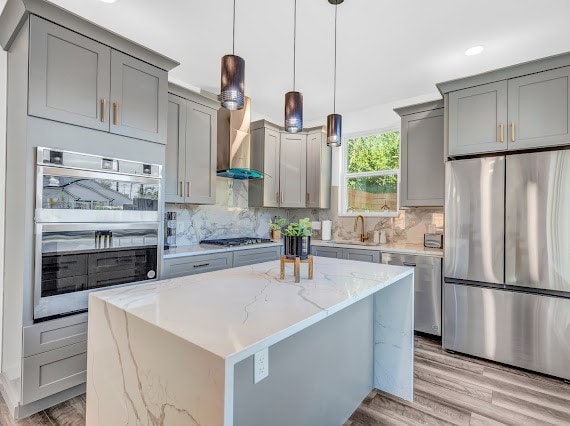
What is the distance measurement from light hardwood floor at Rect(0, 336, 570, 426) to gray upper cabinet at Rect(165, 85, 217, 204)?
1934 mm

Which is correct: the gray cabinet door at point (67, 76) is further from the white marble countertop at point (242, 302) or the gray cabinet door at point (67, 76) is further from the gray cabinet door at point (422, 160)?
the gray cabinet door at point (422, 160)

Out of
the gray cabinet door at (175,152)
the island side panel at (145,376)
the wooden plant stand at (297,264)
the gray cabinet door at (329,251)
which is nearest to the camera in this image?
the island side panel at (145,376)

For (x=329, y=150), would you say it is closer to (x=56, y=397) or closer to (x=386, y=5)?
(x=386, y=5)

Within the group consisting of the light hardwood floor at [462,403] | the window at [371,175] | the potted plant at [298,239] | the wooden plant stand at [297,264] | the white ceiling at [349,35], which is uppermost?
the white ceiling at [349,35]

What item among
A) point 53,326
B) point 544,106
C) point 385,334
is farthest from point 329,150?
point 53,326

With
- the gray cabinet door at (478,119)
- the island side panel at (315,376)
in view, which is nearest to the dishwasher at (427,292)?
the gray cabinet door at (478,119)

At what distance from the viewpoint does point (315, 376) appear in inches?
67.4

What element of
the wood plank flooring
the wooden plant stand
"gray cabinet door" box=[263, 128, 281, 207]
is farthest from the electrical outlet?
"gray cabinet door" box=[263, 128, 281, 207]

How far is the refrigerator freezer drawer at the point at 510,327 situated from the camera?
2.49 metres

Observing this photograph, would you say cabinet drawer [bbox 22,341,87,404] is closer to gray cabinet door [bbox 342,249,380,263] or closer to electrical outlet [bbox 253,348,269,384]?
electrical outlet [bbox 253,348,269,384]

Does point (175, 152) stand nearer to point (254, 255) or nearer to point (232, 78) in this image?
point (254, 255)

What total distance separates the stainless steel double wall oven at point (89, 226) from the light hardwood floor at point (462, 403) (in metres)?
0.83

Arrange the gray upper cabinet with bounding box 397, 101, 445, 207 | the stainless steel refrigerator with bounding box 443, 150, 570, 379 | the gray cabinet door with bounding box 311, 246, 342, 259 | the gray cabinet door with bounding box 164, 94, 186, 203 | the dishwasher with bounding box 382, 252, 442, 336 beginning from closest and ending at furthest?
the stainless steel refrigerator with bounding box 443, 150, 570, 379, the gray cabinet door with bounding box 164, 94, 186, 203, the dishwasher with bounding box 382, 252, 442, 336, the gray upper cabinet with bounding box 397, 101, 445, 207, the gray cabinet door with bounding box 311, 246, 342, 259

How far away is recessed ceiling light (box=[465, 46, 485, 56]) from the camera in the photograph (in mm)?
2839
